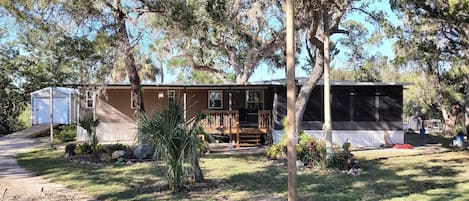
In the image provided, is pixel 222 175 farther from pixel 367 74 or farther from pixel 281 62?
pixel 367 74

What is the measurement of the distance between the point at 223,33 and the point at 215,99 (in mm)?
3278

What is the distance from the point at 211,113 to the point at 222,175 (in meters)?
8.51

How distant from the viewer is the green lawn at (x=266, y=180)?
7.97 m

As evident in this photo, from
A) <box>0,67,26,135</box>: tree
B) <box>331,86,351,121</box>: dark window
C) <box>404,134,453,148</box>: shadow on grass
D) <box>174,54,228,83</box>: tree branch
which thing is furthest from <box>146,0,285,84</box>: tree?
<box>0,67,26,135</box>: tree

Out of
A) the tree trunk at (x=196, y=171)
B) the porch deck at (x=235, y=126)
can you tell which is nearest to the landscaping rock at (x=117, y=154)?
the tree trunk at (x=196, y=171)

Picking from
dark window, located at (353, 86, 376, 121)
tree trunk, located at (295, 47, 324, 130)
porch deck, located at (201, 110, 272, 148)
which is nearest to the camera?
tree trunk, located at (295, 47, 324, 130)

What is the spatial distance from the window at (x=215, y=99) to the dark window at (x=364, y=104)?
6602 millimetres

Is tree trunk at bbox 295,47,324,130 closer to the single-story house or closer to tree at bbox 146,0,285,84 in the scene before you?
tree at bbox 146,0,285,84

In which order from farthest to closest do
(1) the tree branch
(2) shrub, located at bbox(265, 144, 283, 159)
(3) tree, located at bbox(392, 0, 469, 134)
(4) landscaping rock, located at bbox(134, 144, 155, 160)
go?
(1) the tree branch < (4) landscaping rock, located at bbox(134, 144, 155, 160) < (2) shrub, located at bbox(265, 144, 283, 159) < (3) tree, located at bbox(392, 0, 469, 134)

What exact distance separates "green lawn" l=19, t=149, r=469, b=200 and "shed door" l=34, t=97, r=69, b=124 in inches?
640

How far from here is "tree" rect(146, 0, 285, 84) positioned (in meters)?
13.2

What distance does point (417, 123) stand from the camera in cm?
3222

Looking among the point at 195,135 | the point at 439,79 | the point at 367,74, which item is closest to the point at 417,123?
the point at 367,74

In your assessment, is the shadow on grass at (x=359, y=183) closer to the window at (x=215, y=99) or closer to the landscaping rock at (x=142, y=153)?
the landscaping rock at (x=142, y=153)
